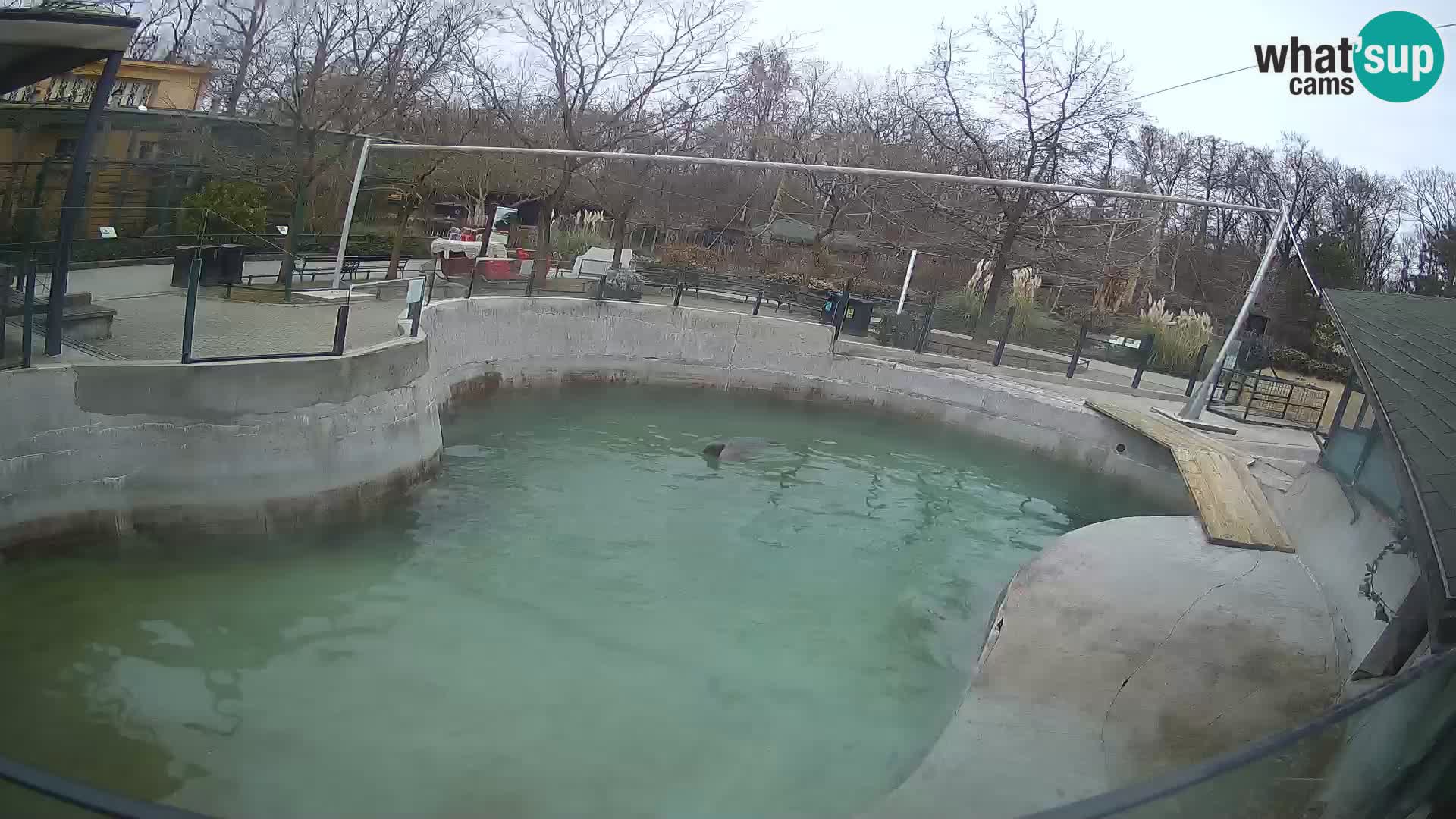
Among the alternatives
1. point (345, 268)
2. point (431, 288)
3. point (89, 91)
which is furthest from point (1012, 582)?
point (89, 91)

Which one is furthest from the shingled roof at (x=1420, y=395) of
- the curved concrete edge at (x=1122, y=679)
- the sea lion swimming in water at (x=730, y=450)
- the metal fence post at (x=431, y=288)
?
the metal fence post at (x=431, y=288)

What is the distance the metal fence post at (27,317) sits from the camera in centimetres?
820

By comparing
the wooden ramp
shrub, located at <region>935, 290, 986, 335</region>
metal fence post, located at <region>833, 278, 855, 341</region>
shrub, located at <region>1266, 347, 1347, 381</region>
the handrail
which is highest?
shrub, located at <region>1266, 347, 1347, 381</region>

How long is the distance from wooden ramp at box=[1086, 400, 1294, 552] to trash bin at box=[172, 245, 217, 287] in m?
12.1

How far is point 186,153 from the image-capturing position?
53.8 ft

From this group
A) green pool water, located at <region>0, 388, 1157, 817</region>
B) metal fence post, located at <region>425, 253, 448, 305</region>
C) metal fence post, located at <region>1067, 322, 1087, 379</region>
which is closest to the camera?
green pool water, located at <region>0, 388, 1157, 817</region>

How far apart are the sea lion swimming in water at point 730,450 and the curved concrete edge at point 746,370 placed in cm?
405

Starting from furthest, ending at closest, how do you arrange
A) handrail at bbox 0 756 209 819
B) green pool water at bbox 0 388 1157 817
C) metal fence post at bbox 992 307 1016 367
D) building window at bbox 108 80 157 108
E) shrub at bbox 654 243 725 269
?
shrub at bbox 654 243 725 269, metal fence post at bbox 992 307 1016 367, building window at bbox 108 80 157 108, green pool water at bbox 0 388 1157 817, handrail at bbox 0 756 209 819

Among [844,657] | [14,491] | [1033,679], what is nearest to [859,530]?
[844,657]

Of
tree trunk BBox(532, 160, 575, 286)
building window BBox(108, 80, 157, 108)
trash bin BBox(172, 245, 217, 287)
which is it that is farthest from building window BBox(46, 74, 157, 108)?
tree trunk BBox(532, 160, 575, 286)

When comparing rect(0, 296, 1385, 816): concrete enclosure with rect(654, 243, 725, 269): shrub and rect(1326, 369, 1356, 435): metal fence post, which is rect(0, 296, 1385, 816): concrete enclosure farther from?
rect(654, 243, 725, 269): shrub

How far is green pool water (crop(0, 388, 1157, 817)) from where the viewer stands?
6.39m

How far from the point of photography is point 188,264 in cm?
1288

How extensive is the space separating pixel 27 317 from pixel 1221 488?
1197 cm
